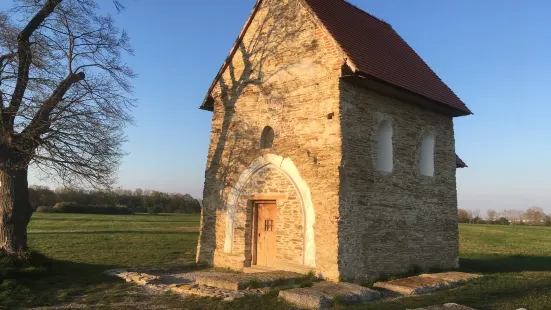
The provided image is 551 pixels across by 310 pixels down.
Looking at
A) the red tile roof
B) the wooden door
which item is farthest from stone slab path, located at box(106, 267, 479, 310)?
the red tile roof

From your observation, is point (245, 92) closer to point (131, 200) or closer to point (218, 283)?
point (218, 283)

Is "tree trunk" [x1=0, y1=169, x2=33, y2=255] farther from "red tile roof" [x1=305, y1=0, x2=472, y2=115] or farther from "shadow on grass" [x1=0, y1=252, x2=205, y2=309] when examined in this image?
"red tile roof" [x1=305, y1=0, x2=472, y2=115]

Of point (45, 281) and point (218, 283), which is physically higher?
point (218, 283)

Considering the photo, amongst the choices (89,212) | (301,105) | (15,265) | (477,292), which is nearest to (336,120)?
(301,105)

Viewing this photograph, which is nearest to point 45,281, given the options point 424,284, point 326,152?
point 326,152

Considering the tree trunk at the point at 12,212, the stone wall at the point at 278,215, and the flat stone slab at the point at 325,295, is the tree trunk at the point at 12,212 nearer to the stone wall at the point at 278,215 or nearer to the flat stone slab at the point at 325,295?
the stone wall at the point at 278,215

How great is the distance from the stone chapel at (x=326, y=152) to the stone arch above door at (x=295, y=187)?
3 centimetres

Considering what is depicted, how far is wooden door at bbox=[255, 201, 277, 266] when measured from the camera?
12633 millimetres

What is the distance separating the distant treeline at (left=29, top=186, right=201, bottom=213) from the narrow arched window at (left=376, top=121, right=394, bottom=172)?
42.8 m

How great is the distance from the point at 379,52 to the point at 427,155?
12.8 ft

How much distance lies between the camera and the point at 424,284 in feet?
33.6

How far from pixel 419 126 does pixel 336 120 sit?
159 inches

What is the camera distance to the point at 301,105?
12.2 meters

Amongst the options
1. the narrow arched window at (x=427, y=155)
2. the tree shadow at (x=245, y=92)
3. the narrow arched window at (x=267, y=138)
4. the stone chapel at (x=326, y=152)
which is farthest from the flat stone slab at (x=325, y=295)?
the narrow arched window at (x=427, y=155)
